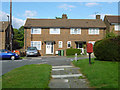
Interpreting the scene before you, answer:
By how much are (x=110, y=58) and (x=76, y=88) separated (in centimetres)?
718

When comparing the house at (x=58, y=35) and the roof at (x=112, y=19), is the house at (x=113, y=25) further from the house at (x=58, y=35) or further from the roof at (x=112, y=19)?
the house at (x=58, y=35)

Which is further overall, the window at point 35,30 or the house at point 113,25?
the house at point 113,25

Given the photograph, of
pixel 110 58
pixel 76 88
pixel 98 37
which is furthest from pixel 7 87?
pixel 98 37

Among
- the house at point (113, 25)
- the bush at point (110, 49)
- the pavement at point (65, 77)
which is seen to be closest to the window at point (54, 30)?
the house at point (113, 25)

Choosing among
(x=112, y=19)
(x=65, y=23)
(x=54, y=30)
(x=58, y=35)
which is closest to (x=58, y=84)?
(x=58, y=35)

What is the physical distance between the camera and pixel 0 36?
112 feet

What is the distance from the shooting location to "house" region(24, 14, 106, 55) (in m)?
32.0

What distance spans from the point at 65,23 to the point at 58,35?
10.00 ft

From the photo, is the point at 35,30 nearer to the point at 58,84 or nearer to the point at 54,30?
the point at 54,30

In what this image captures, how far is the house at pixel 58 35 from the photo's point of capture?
3203cm

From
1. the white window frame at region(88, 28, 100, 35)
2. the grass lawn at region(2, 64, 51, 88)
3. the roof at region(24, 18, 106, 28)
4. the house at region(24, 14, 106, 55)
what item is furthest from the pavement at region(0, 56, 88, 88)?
the white window frame at region(88, 28, 100, 35)

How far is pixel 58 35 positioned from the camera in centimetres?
3234

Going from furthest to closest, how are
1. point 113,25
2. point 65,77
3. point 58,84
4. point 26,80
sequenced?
point 113,25
point 65,77
point 26,80
point 58,84

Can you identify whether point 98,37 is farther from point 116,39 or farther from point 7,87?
point 7,87
